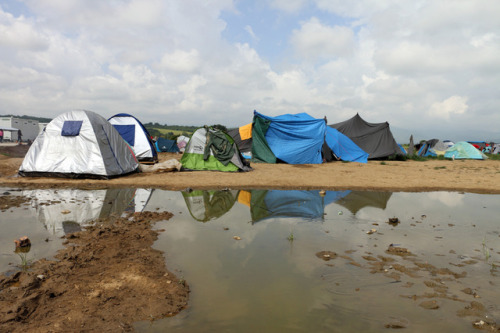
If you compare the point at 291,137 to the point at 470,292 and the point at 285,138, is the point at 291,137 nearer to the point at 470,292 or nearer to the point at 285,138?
the point at 285,138

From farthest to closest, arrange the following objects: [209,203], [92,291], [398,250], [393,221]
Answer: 1. [209,203]
2. [393,221]
3. [398,250]
4. [92,291]

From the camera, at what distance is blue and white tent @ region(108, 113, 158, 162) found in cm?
1756

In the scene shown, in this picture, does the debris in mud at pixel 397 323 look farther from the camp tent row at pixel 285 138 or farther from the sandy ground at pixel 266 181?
the camp tent row at pixel 285 138

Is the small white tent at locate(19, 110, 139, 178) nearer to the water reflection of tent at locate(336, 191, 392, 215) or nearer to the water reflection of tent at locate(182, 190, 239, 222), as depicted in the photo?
the water reflection of tent at locate(182, 190, 239, 222)

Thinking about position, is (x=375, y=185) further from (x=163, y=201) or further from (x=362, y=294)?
(x=362, y=294)

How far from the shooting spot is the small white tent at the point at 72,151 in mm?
11531

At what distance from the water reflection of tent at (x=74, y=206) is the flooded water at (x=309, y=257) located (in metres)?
0.03

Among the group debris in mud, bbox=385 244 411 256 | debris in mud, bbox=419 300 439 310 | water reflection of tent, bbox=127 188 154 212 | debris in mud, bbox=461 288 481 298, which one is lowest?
debris in mud, bbox=419 300 439 310

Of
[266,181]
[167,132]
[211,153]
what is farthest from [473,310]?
[167,132]

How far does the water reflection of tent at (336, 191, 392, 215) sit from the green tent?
19.5ft

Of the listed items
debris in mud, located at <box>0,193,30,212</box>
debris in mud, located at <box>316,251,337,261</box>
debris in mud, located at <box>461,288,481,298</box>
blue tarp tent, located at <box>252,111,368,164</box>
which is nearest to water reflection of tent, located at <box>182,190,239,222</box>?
debris in mud, located at <box>316,251,337,261</box>

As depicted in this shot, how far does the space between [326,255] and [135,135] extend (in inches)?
603

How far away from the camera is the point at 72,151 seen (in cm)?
1166

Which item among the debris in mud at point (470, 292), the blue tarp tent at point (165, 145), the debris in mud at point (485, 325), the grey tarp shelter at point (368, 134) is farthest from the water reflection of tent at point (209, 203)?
the blue tarp tent at point (165, 145)
